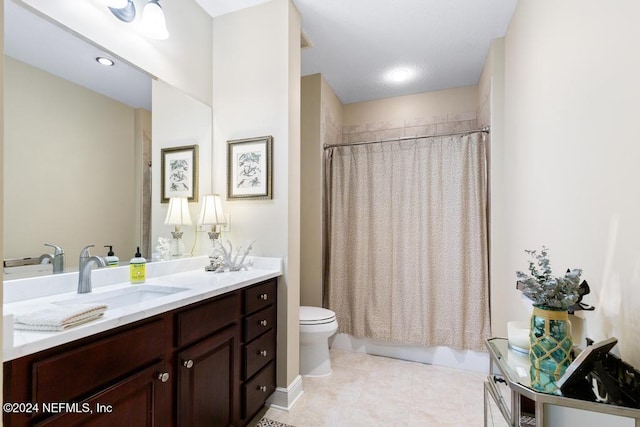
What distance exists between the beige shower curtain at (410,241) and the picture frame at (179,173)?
133 centimetres

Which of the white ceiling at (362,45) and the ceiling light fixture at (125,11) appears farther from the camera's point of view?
the ceiling light fixture at (125,11)

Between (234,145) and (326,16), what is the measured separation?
1.12 meters

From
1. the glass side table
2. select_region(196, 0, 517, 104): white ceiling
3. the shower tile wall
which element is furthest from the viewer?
the shower tile wall

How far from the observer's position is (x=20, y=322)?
0.82m

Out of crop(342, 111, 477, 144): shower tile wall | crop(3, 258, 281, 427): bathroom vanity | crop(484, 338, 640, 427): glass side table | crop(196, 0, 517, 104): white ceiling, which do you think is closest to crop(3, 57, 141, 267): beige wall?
crop(3, 258, 281, 427): bathroom vanity

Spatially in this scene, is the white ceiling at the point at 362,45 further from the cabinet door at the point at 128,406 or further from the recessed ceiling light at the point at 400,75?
the cabinet door at the point at 128,406

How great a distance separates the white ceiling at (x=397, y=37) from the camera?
203 centimetres

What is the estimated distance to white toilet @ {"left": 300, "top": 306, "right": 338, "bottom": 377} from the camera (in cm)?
223

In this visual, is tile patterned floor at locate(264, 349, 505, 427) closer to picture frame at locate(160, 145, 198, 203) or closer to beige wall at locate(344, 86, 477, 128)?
picture frame at locate(160, 145, 198, 203)

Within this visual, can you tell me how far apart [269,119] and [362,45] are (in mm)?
1102

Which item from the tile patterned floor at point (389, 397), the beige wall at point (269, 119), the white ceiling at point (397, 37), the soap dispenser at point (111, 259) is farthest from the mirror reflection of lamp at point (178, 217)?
the white ceiling at point (397, 37)

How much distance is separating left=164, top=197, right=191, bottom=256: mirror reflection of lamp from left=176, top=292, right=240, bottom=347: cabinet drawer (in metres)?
0.68

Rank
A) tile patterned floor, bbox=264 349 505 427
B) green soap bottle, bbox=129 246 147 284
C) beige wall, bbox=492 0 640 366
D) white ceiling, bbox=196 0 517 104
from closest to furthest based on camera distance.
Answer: beige wall, bbox=492 0 640 366
green soap bottle, bbox=129 246 147 284
tile patterned floor, bbox=264 349 505 427
white ceiling, bbox=196 0 517 104

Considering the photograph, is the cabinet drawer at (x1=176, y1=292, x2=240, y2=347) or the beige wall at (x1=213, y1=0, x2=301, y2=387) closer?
the cabinet drawer at (x1=176, y1=292, x2=240, y2=347)
